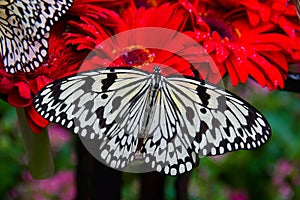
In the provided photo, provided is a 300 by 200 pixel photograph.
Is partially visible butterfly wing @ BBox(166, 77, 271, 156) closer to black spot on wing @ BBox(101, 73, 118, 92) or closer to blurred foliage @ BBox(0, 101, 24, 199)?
black spot on wing @ BBox(101, 73, 118, 92)

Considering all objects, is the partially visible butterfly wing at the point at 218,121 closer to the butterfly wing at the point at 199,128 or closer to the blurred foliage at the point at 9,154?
the butterfly wing at the point at 199,128

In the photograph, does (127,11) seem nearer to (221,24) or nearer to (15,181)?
(221,24)

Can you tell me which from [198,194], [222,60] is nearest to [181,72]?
[222,60]

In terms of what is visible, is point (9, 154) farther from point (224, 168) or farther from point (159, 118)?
point (159, 118)

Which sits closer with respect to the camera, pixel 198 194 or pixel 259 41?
pixel 259 41

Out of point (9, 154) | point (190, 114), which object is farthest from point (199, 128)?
point (9, 154)

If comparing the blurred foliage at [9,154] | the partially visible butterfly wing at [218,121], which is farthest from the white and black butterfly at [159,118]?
the blurred foliage at [9,154]
